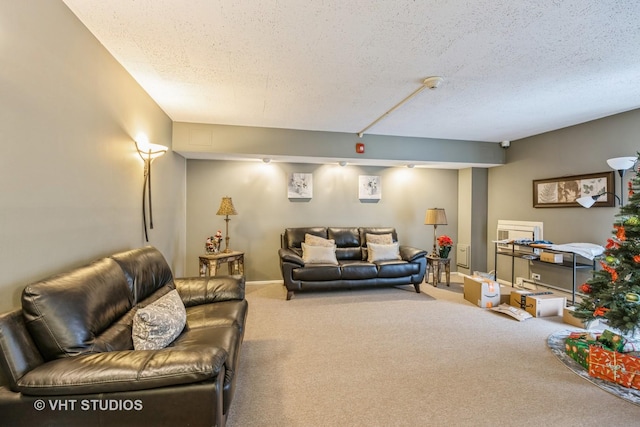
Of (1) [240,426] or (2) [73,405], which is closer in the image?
(2) [73,405]

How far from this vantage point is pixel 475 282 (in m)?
3.85

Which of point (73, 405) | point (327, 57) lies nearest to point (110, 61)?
point (327, 57)

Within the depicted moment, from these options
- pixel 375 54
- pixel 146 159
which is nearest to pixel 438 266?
pixel 375 54

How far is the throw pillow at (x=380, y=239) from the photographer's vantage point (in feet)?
15.6

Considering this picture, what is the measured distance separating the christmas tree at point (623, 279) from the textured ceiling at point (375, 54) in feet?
3.86

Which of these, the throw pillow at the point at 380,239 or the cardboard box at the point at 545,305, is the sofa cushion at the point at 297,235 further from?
the cardboard box at the point at 545,305

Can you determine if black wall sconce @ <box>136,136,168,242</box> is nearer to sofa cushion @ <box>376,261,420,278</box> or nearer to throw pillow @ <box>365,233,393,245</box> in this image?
sofa cushion @ <box>376,261,420,278</box>

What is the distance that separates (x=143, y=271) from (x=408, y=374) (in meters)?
2.18

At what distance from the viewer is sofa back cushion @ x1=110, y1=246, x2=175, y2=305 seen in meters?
2.01

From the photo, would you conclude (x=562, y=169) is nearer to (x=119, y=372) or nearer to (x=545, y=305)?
(x=545, y=305)

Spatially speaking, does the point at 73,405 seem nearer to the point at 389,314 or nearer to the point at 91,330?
the point at 91,330

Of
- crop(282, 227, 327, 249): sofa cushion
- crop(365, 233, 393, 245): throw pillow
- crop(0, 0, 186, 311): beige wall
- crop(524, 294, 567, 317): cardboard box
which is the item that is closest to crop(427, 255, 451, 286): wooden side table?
crop(365, 233, 393, 245): throw pillow

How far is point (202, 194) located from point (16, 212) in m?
3.36

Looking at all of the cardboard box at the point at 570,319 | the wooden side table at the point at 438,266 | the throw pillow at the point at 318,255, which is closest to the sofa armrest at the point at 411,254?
the wooden side table at the point at 438,266
